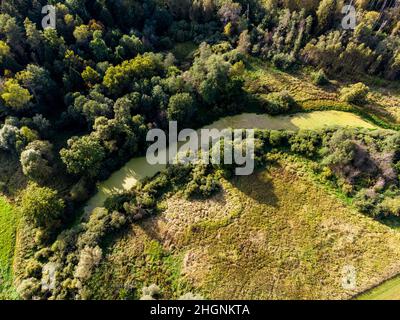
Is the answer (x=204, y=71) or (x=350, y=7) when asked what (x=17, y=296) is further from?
(x=350, y=7)

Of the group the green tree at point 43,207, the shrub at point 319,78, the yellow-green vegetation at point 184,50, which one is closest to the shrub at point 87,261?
the green tree at point 43,207

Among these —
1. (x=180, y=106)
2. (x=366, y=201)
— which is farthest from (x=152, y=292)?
(x=366, y=201)

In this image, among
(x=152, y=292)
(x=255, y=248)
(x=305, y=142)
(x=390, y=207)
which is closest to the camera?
(x=152, y=292)

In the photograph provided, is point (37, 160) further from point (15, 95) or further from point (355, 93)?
point (355, 93)

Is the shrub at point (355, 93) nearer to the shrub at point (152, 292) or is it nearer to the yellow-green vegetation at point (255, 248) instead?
the yellow-green vegetation at point (255, 248)

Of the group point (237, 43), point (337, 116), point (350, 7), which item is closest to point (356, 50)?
point (350, 7)

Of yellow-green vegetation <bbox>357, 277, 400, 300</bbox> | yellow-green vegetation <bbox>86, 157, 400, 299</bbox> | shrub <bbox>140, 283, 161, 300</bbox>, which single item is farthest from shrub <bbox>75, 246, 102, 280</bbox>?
yellow-green vegetation <bbox>357, 277, 400, 300</bbox>
